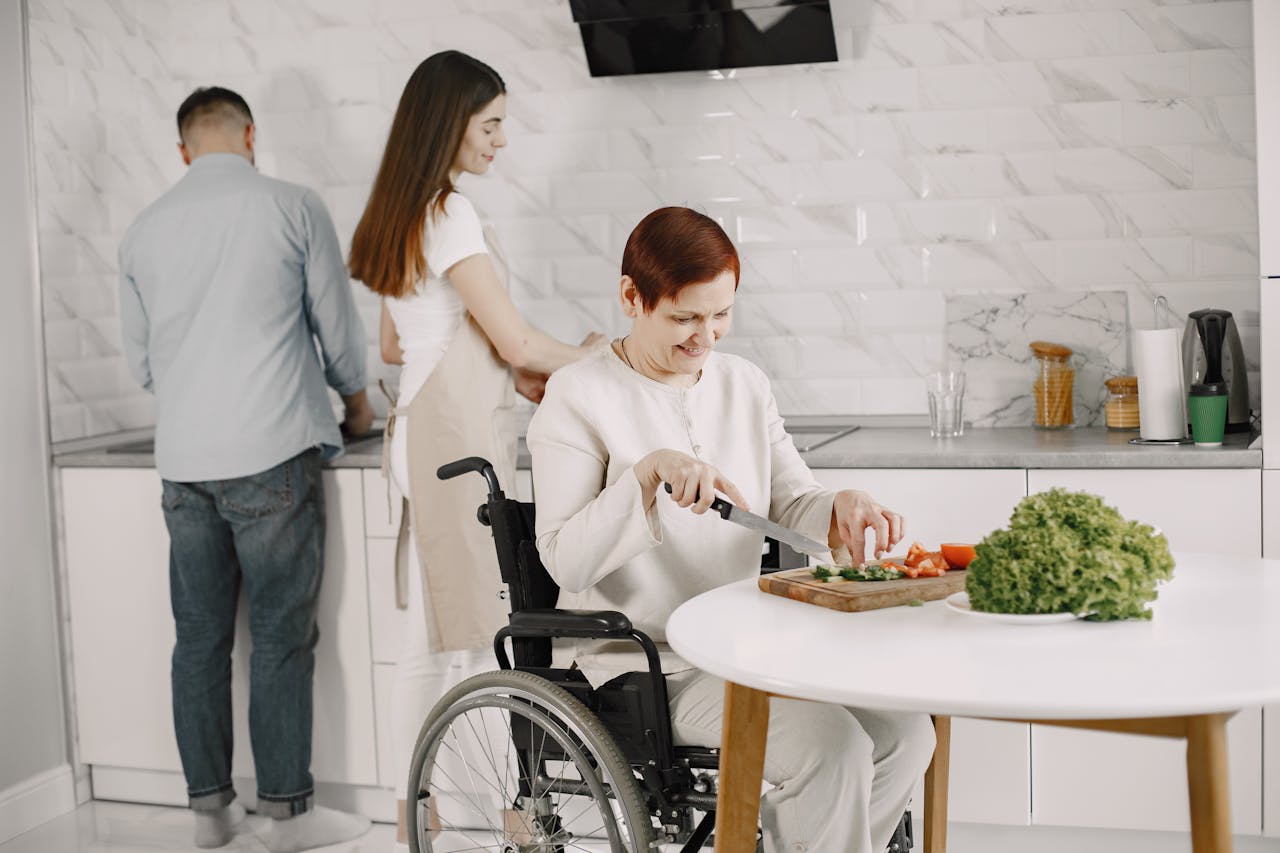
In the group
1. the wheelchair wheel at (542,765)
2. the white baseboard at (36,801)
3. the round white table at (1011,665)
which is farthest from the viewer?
the white baseboard at (36,801)

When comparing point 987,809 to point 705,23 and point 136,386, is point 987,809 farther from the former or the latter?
point 136,386

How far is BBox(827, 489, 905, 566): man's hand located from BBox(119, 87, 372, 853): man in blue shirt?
4.72ft

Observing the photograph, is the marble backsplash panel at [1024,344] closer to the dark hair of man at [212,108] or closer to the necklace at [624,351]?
the necklace at [624,351]

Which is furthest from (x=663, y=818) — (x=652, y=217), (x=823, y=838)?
(x=652, y=217)

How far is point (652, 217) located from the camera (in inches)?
85.0

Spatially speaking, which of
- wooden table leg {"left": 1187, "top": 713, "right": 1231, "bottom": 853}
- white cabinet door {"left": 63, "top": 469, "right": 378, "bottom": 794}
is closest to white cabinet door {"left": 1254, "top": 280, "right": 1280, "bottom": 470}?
wooden table leg {"left": 1187, "top": 713, "right": 1231, "bottom": 853}

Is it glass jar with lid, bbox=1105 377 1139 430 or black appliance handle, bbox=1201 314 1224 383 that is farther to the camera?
glass jar with lid, bbox=1105 377 1139 430

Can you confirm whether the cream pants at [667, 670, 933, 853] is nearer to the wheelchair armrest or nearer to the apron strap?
the wheelchair armrest

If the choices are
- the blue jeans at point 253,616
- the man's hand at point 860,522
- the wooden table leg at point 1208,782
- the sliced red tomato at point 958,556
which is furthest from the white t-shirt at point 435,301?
the wooden table leg at point 1208,782

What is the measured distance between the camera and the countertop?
2.78m

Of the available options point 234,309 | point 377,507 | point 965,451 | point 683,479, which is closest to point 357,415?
point 377,507

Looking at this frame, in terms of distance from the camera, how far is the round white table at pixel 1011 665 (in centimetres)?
146

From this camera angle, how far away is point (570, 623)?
205 cm

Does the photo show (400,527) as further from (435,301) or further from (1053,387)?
(1053,387)
